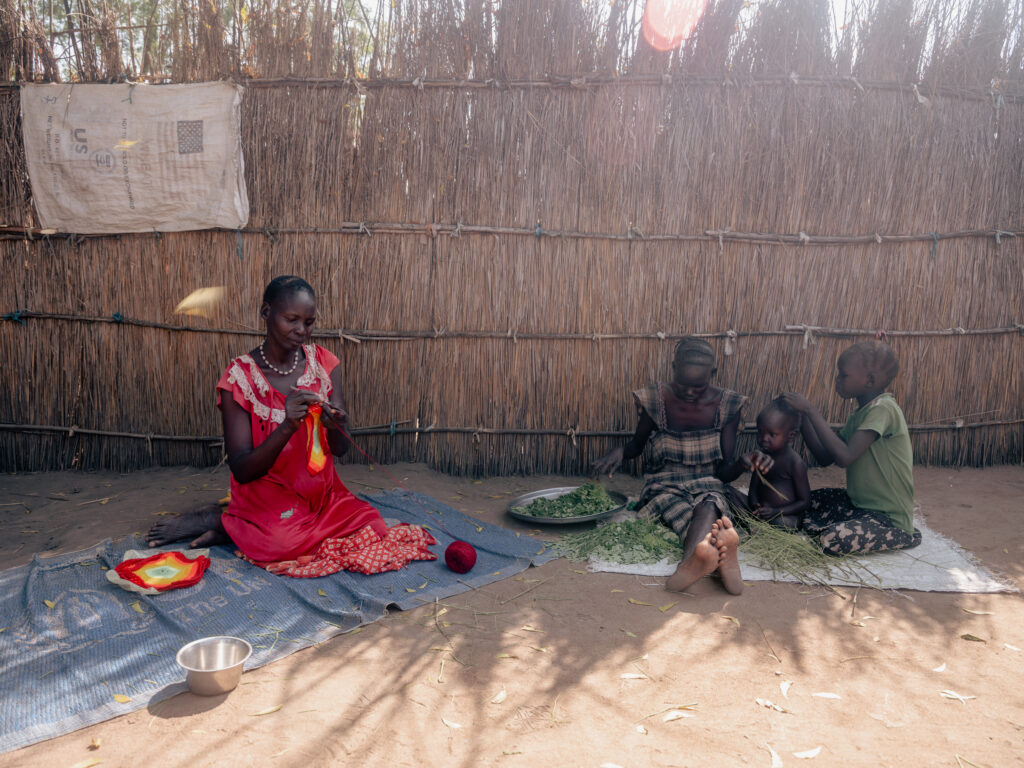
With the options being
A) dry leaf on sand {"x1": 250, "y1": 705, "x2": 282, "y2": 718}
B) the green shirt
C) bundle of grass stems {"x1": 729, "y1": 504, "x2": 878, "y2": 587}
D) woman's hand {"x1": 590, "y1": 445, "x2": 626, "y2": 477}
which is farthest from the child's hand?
dry leaf on sand {"x1": 250, "y1": 705, "x2": 282, "y2": 718}

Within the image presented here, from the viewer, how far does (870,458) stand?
3.51 m

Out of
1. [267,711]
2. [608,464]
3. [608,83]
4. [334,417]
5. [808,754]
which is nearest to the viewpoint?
[808,754]

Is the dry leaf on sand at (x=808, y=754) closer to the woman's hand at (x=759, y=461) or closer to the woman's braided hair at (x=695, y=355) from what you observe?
the woman's hand at (x=759, y=461)

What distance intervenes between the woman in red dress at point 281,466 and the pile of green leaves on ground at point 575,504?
0.82 m

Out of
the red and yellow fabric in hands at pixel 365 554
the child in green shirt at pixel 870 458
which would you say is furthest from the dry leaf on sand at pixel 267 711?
the child in green shirt at pixel 870 458

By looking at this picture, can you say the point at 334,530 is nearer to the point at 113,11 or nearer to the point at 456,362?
the point at 456,362

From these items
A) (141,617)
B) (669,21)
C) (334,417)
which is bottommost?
(141,617)

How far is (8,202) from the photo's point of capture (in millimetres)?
4543

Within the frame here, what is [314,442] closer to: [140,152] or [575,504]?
[575,504]

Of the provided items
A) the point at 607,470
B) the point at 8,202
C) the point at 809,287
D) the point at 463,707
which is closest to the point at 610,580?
the point at 607,470

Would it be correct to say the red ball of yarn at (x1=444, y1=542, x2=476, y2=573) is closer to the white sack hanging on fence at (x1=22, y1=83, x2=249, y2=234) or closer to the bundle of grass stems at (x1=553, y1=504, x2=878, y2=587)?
the bundle of grass stems at (x1=553, y1=504, x2=878, y2=587)

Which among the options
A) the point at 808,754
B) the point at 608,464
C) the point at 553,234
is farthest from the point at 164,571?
the point at 553,234

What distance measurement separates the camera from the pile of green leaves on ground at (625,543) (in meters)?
3.41

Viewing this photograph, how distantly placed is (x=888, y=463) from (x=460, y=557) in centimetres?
215
